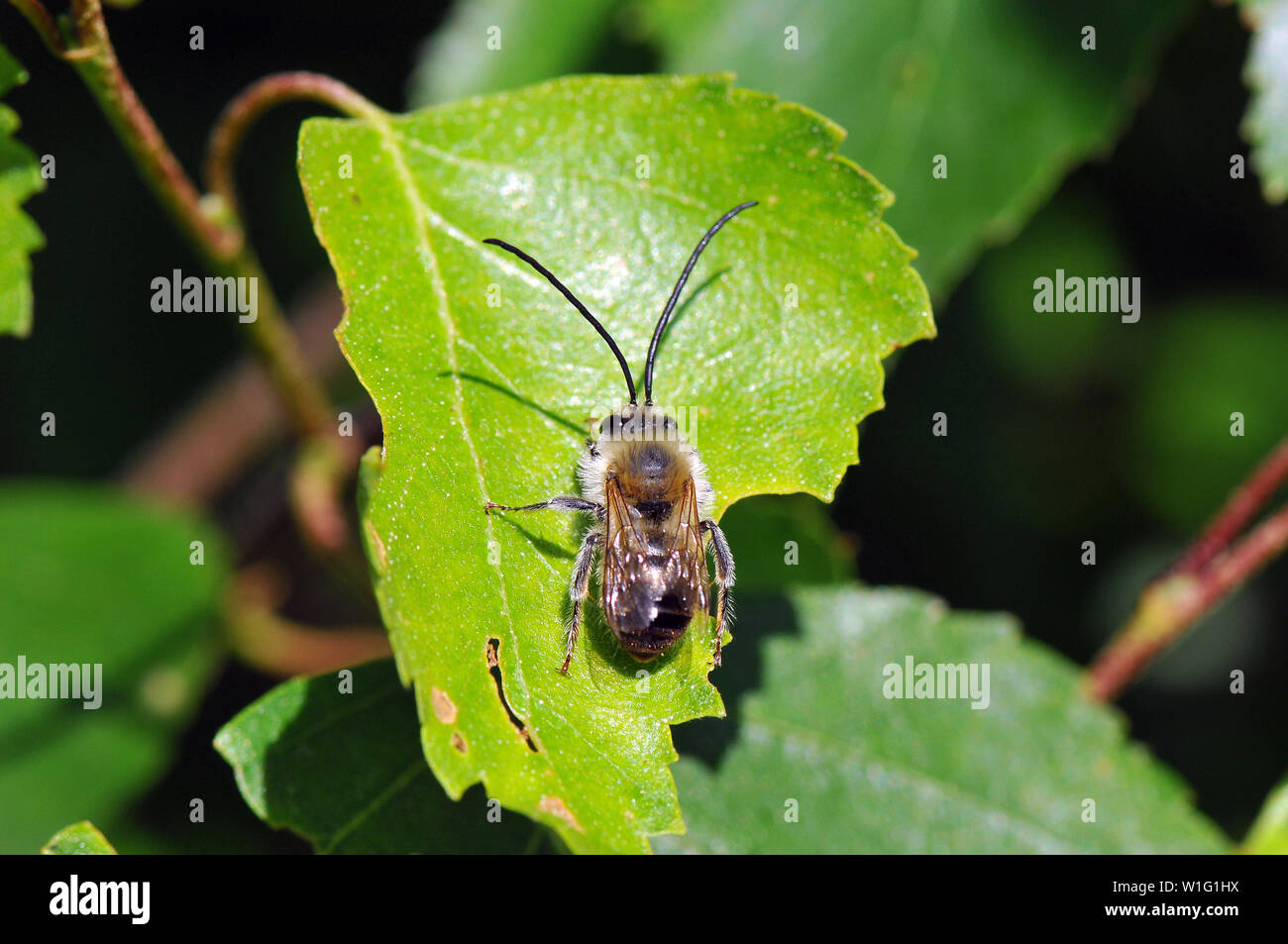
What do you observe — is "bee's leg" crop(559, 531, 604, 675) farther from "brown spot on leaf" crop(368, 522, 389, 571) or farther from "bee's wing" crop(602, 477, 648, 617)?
"brown spot on leaf" crop(368, 522, 389, 571)

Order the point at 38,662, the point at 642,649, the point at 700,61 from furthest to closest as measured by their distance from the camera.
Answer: the point at 38,662, the point at 700,61, the point at 642,649

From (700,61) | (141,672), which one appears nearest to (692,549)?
(700,61)

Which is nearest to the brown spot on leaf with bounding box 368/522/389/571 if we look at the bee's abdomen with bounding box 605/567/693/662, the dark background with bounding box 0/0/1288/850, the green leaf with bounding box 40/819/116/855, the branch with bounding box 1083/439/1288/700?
the bee's abdomen with bounding box 605/567/693/662

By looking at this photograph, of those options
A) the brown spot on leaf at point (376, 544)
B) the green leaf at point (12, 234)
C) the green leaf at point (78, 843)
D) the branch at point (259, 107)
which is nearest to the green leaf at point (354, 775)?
the green leaf at point (78, 843)

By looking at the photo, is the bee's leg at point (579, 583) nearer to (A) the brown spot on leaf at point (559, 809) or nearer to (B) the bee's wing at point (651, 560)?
(B) the bee's wing at point (651, 560)

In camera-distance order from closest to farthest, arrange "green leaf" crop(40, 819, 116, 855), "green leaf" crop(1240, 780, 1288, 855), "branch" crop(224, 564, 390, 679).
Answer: "green leaf" crop(40, 819, 116, 855)
"green leaf" crop(1240, 780, 1288, 855)
"branch" crop(224, 564, 390, 679)

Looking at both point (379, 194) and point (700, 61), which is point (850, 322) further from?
point (700, 61)

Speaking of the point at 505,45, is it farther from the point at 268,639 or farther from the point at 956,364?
the point at 956,364
